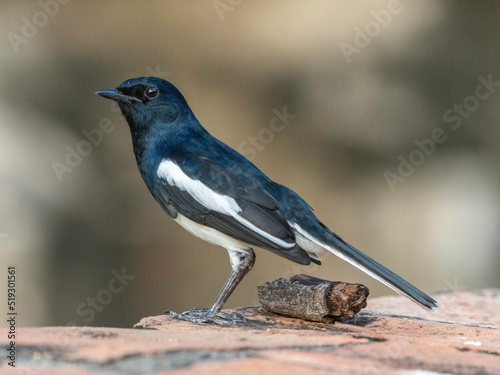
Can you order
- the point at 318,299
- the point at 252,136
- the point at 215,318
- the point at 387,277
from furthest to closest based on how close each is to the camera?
the point at 252,136
the point at 215,318
the point at 318,299
the point at 387,277

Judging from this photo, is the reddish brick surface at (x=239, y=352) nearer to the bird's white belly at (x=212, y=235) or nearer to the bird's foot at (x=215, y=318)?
the bird's foot at (x=215, y=318)

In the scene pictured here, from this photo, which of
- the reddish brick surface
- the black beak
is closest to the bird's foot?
the reddish brick surface

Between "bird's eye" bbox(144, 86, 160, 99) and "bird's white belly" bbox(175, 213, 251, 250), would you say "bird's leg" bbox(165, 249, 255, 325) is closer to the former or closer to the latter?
"bird's white belly" bbox(175, 213, 251, 250)

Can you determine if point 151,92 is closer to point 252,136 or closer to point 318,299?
point 318,299

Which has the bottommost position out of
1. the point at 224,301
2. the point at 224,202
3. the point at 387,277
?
the point at 224,301

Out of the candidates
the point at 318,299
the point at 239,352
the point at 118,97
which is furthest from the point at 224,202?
the point at 239,352

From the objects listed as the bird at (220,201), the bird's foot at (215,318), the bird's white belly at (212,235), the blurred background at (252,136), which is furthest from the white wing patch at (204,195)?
the blurred background at (252,136)
